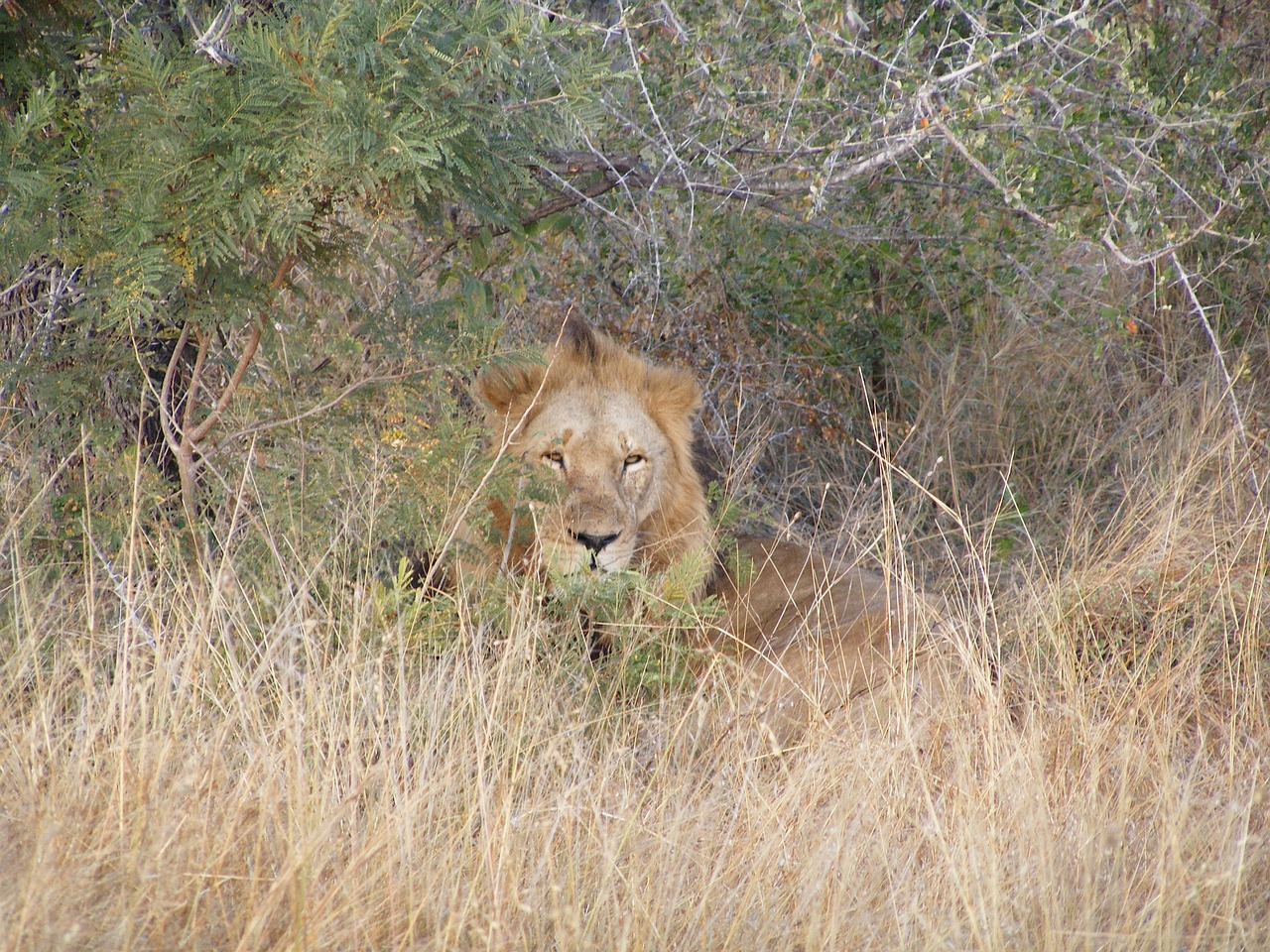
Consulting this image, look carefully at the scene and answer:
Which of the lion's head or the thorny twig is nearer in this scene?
the thorny twig

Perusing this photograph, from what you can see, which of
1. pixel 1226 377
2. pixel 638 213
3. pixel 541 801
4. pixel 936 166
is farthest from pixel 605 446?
pixel 936 166

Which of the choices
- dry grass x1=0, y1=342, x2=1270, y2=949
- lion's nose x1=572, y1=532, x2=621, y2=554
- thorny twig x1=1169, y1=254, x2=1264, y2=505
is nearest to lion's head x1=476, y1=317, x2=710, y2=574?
lion's nose x1=572, y1=532, x2=621, y2=554

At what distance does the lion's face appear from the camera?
3.98 metres

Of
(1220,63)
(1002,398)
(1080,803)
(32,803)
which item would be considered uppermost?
(1220,63)

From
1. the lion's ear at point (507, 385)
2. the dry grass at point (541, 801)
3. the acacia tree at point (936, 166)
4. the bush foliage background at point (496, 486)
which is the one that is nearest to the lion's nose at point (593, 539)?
the bush foliage background at point (496, 486)

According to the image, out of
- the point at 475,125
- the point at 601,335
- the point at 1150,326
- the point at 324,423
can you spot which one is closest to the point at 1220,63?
the point at 1150,326

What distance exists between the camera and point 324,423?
3.92m

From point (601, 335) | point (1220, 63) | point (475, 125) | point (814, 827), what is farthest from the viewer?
point (1220, 63)

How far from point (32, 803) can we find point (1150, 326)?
216 inches

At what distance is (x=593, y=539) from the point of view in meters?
3.99

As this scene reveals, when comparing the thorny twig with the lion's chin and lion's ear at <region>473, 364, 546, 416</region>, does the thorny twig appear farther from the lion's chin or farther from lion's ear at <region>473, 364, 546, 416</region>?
lion's ear at <region>473, 364, 546, 416</region>

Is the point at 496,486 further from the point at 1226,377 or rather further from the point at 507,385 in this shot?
the point at 1226,377

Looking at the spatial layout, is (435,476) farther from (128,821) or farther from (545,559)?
(128,821)

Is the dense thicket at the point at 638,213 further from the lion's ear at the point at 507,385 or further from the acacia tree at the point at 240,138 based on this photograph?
the lion's ear at the point at 507,385
